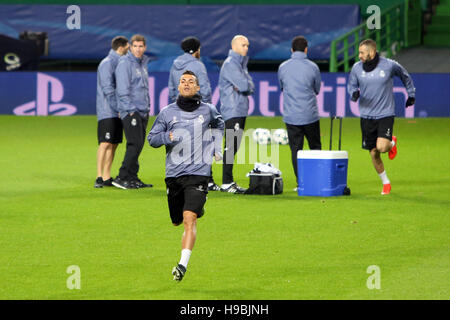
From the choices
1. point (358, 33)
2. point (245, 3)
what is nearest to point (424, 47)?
point (358, 33)

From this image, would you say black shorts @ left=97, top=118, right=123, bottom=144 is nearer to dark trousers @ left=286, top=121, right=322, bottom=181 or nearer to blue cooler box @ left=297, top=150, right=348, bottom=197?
dark trousers @ left=286, top=121, right=322, bottom=181

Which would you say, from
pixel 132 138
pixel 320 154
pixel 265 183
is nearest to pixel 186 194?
pixel 320 154

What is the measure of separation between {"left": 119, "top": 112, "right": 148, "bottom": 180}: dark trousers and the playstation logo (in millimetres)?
14036

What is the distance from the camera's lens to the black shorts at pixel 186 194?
9008mm

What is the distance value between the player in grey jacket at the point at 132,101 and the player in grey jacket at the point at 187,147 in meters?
5.48

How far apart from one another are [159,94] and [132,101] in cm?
1364

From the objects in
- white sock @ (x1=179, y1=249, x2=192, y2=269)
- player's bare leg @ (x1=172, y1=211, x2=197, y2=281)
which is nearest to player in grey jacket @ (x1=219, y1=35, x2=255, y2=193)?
player's bare leg @ (x1=172, y1=211, x2=197, y2=281)

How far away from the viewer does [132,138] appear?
48.9 ft

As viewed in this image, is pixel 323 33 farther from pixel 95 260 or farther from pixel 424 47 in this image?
pixel 95 260

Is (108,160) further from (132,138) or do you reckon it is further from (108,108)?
(108,108)

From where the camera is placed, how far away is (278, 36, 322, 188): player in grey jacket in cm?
1462

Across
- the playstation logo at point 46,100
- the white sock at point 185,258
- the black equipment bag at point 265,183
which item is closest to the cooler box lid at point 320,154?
the black equipment bag at point 265,183

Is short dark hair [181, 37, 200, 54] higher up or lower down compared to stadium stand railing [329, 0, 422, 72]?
lower down
